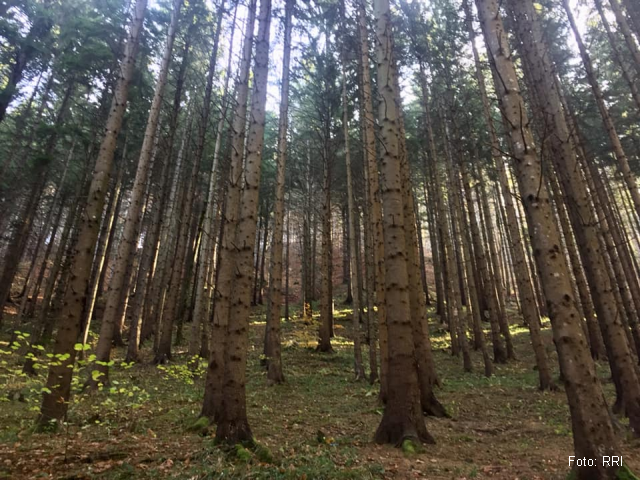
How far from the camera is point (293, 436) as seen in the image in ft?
20.0

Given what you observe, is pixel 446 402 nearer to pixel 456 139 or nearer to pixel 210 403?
pixel 210 403

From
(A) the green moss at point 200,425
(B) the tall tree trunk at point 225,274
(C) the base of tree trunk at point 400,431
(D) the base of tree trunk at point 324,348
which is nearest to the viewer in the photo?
(C) the base of tree trunk at point 400,431

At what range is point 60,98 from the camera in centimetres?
1727

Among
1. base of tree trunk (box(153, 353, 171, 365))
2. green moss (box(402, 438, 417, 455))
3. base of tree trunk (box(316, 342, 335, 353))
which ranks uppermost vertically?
base of tree trunk (box(316, 342, 335, 353))

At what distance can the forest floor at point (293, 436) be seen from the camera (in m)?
4.21

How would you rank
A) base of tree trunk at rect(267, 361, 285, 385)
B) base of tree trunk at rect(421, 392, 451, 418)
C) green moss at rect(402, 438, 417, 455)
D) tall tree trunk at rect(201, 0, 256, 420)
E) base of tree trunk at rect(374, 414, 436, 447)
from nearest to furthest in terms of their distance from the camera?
1. green moss at rect(402, 438, 417, 455)
2. base of tree trunk at rect(374, 414, 436, 447)
3. tall tree trunk at rect(201, 0, 256, 420)
4. base of tree trunk at rect(421, 392, 451, 418)
5. base of tree trunk at rect(267, 361, 285, 385)

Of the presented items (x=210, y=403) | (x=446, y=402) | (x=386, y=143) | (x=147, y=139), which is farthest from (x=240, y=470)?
(x=147, y=139)

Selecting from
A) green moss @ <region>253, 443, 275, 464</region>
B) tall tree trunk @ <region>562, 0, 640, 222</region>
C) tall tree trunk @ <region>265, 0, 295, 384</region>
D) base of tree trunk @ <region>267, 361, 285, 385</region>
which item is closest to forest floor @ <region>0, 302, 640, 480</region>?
green moss @ <region>253, 443, 275, 464</region>

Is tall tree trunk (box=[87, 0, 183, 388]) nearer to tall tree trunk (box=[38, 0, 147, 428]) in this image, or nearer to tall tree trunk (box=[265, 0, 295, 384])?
tall tree trunk (box=[38, 0, 147, 428])

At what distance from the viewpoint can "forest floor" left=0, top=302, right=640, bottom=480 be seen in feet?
13.8

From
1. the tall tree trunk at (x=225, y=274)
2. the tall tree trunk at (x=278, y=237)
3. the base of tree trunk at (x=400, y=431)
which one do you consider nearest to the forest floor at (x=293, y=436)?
the base of tree trunk at (x=400, y=431)

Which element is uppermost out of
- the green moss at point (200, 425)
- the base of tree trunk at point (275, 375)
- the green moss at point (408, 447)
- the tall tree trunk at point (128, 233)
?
the tall tree trunk at point (128, 233)

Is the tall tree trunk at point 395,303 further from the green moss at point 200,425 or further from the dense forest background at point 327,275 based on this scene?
the green moss at point 200,425

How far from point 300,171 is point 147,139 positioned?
1309 centimetres
